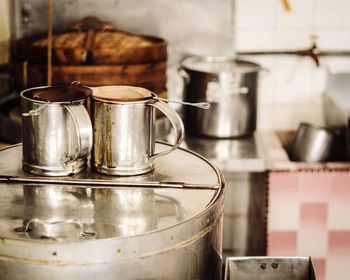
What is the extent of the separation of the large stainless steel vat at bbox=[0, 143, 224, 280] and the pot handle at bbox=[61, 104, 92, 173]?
6 cm

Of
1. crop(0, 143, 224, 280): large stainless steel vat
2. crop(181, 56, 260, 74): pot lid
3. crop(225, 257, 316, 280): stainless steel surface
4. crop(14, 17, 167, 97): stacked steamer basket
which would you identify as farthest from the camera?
crop(181, 56, 260, 74): pot lid

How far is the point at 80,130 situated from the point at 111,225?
31 cm

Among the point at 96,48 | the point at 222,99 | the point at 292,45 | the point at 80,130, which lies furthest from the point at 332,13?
the point at 80,130

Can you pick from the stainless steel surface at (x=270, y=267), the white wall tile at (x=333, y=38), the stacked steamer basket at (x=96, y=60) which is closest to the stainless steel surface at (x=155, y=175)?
the stainless steel surface at (x=270, y=267)

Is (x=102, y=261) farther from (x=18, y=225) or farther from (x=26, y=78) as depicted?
(x=26, y=78)

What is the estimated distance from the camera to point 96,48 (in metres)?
2.87

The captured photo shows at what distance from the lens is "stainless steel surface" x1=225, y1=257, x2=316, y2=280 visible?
1.98 m

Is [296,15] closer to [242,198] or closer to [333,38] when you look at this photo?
[333,38]

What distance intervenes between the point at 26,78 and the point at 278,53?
159 cm

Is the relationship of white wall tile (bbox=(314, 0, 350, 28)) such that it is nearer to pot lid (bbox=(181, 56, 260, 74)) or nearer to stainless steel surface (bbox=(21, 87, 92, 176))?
pot lid (bbox=(181, 56, 260, 74))

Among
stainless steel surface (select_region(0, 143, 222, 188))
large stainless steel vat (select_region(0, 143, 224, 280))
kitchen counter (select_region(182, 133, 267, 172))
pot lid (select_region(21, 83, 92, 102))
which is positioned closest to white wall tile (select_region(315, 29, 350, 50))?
kitchen counter (select_region(182, 133, 267, 172))

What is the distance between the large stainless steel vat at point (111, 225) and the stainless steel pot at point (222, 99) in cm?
138

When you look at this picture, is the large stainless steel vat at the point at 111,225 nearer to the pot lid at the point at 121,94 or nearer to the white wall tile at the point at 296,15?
the pot lid at the point at 121,94

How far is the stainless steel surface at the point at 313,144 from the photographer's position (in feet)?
11.1
